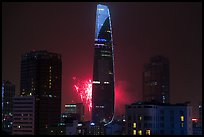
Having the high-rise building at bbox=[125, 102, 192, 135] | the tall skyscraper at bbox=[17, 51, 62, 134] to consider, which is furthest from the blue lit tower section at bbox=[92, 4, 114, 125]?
the high-rise building at bbox=[125, 102, 192, 135]

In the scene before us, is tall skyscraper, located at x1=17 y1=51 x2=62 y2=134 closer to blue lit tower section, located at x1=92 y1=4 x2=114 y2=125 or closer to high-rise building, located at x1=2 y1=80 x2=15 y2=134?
high-rise building, located at x1=2 y1=80 x2=15 y2=134

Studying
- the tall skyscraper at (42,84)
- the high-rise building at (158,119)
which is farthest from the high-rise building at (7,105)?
the high-rise building at (158,119)

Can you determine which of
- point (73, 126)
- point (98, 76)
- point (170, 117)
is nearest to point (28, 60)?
point (98, 76)

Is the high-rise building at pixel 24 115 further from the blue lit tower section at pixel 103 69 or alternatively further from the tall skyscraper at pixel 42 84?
the blue lit tower section at pixel 103 69

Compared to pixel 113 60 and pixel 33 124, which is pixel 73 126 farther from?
pixel 113 60

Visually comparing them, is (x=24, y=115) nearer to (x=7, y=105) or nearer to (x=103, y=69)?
(x=7, y=105)

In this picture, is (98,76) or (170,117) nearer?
(170,117)
